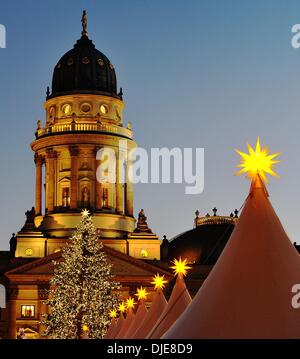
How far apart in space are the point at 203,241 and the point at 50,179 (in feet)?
62.9

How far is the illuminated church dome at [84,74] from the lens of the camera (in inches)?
3885

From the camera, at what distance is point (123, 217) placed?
314 feet

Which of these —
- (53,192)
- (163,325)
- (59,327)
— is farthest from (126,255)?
(163,325)

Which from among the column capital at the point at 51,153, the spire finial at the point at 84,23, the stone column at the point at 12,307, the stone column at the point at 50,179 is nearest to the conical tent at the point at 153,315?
the stone column at the point at 12,307

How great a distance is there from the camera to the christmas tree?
63.7 metres

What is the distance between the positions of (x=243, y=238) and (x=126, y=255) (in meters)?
69.9

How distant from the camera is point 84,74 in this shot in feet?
325

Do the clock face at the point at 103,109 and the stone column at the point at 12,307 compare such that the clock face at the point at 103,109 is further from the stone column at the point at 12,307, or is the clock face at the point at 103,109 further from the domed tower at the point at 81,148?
the stone column at the point at 12,307

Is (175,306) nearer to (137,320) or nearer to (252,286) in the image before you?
(252,286)

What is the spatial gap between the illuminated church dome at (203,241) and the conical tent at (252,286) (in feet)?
261

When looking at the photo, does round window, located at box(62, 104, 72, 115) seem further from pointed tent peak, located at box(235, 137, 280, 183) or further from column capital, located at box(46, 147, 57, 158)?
pointed tent peak, located at box(235, 137, 280, 183)

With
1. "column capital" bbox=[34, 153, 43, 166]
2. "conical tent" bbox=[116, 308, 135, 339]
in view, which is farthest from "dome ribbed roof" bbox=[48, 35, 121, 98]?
"conical tent" bbox=[116, 308, 135, 339]

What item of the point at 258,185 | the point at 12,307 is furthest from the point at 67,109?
the point at 258,185

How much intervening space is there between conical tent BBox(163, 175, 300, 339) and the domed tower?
73.8 metres
